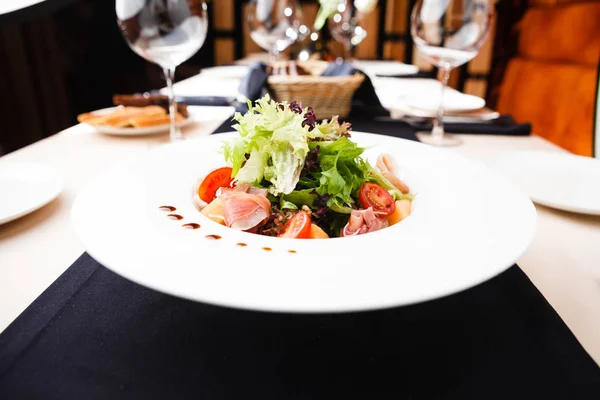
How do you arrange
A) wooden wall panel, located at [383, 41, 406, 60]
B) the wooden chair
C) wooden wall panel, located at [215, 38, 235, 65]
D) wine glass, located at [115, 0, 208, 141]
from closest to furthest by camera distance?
1. wine glass, located at [115, 0, 208, 141]
2. the wooden chair
3. wooden wall panel, located at [383, 41, 406, 60]
4. wooden wall panel, located at [215, 38, 235, 65]

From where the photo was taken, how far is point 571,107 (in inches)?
126

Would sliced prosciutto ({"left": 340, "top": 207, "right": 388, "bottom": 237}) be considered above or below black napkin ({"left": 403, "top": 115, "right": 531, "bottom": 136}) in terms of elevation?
above

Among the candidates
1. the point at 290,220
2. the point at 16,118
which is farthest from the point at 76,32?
the point at 290,220

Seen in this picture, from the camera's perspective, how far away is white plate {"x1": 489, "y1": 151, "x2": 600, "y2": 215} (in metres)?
0.85

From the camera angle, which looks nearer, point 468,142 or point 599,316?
point 599,316

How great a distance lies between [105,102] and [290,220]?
4.34 meters

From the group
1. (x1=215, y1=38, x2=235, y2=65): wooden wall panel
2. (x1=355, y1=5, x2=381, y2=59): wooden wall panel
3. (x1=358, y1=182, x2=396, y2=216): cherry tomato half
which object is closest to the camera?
(x1=358, y1=182, x2=396, y2=216): cherry tomato half

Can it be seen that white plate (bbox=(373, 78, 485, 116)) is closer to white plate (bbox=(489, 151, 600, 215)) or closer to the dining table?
white plate (bbox=(489, 151, 600, 215))

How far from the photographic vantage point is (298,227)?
66 centimetres

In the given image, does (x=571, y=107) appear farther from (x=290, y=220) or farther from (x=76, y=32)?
(x=76, y=32)

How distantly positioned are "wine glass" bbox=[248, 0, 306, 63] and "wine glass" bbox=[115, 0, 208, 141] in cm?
90

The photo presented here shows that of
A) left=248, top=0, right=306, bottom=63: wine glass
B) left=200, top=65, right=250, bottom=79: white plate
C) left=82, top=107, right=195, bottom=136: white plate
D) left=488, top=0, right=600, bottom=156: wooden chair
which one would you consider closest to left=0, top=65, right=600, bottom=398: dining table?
left=82, top=107, right=195, bottom=136: white plate

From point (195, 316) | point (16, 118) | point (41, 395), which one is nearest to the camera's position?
point (41, 395)

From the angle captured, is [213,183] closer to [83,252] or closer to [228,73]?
[83,252]
